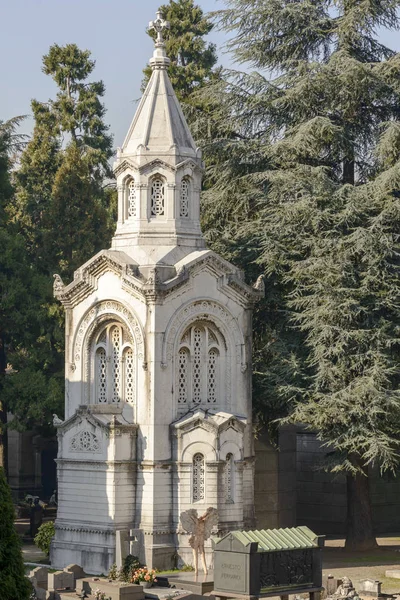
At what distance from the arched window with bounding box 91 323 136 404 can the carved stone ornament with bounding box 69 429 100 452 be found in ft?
3.70

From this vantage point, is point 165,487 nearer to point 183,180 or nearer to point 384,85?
point 183,180

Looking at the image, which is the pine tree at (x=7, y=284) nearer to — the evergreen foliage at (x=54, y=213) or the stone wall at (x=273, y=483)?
the evergreen foliage at (x=54, y=213)

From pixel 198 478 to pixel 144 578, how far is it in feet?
11.5

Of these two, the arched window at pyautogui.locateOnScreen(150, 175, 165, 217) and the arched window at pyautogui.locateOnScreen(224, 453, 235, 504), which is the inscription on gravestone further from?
the arched window at pyautogui.locateOnScreen(150, 175, 165, 217)

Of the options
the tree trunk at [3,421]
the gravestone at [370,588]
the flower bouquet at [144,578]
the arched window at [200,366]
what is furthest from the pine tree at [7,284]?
the gravestone at [370,588]

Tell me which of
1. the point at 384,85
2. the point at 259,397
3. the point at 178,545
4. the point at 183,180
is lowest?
the point at 178,545

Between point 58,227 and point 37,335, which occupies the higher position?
point 58,227

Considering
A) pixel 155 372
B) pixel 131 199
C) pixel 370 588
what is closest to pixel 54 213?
pixel 131 199

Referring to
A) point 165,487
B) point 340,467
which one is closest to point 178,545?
point 165,487

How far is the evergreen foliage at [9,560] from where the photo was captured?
27281 millimetres

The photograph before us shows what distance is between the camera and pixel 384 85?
40.3 m

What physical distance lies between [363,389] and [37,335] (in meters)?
12.1

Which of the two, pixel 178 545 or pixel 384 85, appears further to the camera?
pixel 384 85

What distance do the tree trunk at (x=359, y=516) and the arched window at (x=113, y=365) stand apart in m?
7.46
